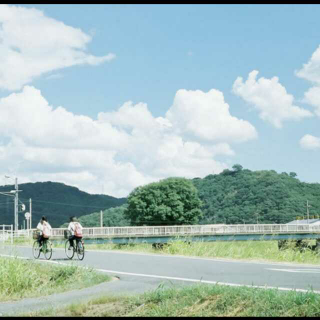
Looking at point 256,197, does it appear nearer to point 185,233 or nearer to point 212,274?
point 185,233

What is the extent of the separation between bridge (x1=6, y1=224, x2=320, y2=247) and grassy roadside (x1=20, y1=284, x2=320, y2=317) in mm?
40236

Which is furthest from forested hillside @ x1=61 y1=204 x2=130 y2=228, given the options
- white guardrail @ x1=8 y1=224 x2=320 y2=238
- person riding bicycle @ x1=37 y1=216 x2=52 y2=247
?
person riding bicycle @ x1=37 y1=216 x2=52 y2=247

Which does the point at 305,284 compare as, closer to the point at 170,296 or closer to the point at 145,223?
the point at 170,296

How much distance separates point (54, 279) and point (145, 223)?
248 feet

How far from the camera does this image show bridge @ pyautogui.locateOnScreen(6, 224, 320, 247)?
5578 centimetres

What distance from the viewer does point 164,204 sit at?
3526 inches

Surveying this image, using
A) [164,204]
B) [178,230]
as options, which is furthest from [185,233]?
[164,204]

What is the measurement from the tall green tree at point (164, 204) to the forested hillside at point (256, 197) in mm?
48883

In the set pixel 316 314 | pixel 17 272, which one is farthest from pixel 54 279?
pixel 316 314

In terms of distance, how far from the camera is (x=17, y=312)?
7.99 meters

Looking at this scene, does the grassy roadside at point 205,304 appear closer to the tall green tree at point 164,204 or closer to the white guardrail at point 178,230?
the white guardrail at point 178,230

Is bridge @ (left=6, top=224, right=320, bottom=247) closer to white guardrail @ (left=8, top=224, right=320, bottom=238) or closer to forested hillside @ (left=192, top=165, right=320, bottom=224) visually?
white guardrail @ (left=8, top=224, right=320, bottom=238)

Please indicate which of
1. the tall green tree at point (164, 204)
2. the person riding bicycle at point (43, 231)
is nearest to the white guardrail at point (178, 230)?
the tall green tree at point (164, 204)

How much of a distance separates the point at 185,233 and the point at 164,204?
26768mm
